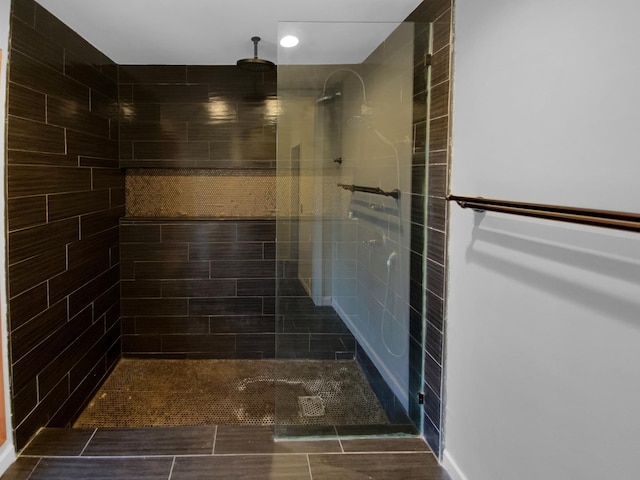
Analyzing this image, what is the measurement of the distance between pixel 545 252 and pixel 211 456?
1658 mm

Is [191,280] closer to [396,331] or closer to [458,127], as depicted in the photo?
[396,331]

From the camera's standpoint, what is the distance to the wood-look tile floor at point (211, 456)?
2.00 metres

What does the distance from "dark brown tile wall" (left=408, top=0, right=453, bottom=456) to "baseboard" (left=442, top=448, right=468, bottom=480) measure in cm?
5

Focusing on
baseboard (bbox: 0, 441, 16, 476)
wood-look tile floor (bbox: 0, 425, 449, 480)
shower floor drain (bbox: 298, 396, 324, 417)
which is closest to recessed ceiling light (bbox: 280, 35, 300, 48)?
shower floor drain (bbox: 298, 396, 324, 417)

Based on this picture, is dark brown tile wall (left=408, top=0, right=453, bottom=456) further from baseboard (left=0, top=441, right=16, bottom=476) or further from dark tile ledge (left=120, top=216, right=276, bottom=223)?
baseboard (left=0, top=441, right=16, bottom=476)

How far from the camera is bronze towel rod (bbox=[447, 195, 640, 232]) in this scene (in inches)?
38.7

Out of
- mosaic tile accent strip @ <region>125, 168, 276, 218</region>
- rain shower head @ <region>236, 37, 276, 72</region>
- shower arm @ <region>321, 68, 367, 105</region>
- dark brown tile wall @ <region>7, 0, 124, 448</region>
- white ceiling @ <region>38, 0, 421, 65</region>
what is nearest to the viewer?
dark brown tile wall @ <region>7, 0, 124, 448</region>

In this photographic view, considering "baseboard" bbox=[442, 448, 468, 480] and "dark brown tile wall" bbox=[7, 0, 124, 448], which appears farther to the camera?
"dark brown tile wall" bbox=[7, 0, 124, 448]

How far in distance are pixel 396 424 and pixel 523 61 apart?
1742 millimetres

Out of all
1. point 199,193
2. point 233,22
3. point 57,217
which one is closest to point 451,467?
point 57,217

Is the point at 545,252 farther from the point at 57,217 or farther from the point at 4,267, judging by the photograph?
the point at 57,217

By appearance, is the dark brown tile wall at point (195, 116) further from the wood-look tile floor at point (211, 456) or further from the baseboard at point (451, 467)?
the baseboard at point (451, 467)

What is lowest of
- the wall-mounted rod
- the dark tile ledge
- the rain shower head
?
the dark tile ledge

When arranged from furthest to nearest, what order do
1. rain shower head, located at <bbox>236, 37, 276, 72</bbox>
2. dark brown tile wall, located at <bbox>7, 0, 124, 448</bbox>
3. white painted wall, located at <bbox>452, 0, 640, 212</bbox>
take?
rain shower head, located at <bbox>236, 37, 276, 72</bbox>
dark brown tile wall, located at <bbox>7, 0, 124, 448</bbox>
white painted wall, located at <bbox>452, 0, 640, 212</bbox>
